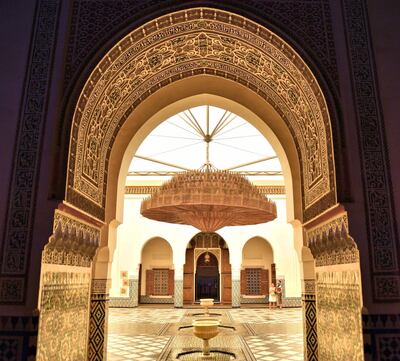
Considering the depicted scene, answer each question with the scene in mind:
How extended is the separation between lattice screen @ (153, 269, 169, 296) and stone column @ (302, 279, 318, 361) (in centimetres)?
757

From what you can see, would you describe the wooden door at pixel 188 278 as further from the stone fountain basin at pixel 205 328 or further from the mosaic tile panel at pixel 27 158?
the mosaic tile panel at pixel 27 158

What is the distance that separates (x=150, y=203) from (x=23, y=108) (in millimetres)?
2245

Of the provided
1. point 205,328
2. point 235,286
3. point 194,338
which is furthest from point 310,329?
point 235,286

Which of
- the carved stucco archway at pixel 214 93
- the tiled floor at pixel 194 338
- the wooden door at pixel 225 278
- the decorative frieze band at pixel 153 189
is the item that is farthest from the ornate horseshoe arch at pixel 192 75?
the wooden door at pixel 225 278

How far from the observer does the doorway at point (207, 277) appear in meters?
10.1

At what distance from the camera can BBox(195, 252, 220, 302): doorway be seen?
10086 mm

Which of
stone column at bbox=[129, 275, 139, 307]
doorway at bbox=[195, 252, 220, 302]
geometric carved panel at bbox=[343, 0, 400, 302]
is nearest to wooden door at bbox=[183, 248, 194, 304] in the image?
doorway at bbox=[195, 252, 220, 302]

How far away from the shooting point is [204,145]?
6332 millimetres

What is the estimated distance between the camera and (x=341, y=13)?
236 centimetres

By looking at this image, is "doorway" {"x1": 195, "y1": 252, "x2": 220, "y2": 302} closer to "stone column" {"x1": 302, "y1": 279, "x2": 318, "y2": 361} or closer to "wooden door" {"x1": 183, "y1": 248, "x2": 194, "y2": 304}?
"wooden door" {"x1": 183, "y1": 248, "x2": 194, "y2": 304}

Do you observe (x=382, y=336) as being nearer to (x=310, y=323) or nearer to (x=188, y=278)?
(x=310, y=323)

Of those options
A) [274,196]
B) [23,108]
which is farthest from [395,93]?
[274,196]

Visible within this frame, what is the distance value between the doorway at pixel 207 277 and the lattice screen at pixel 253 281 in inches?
33.7

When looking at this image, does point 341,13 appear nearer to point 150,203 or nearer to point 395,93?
point 395,93
